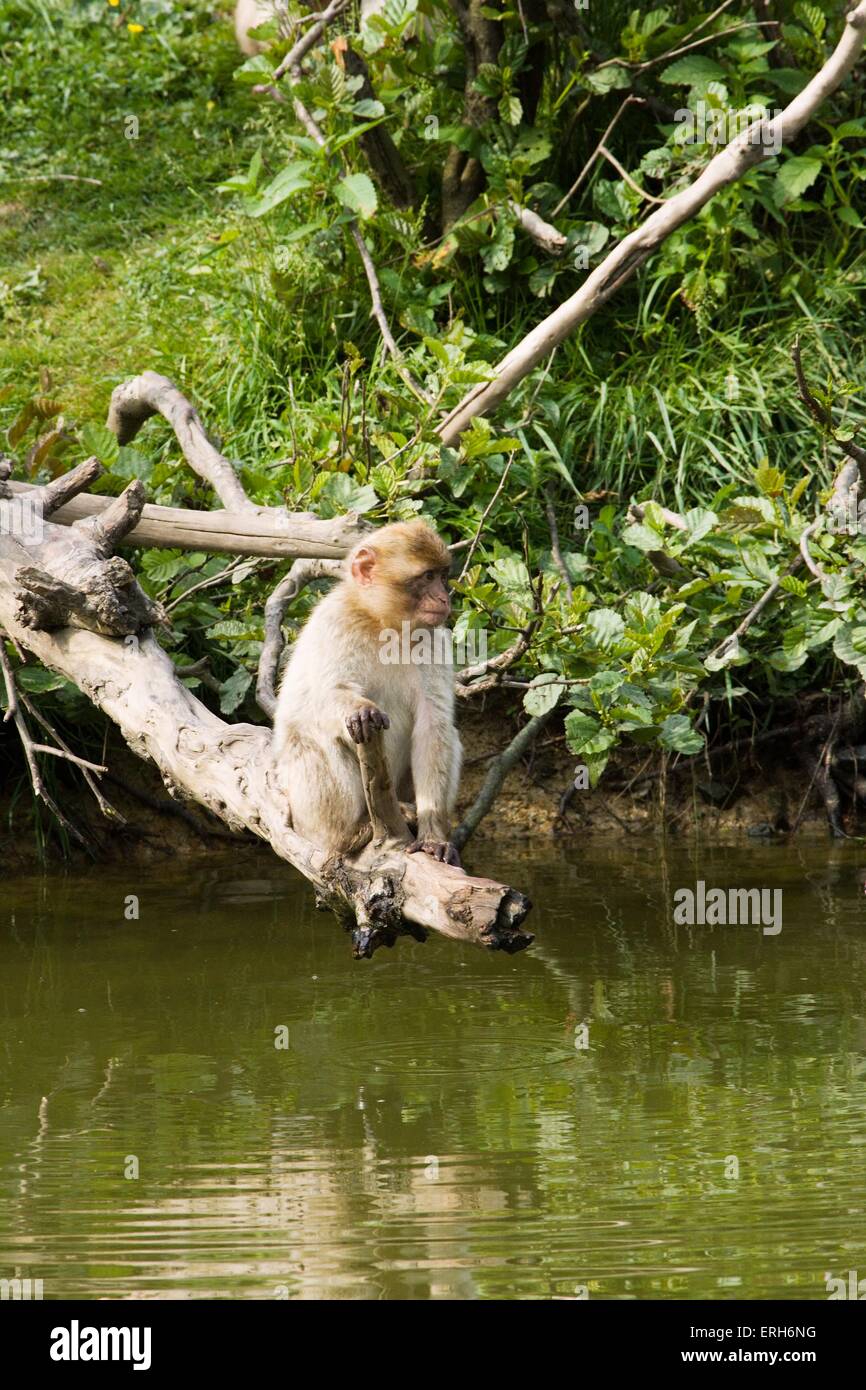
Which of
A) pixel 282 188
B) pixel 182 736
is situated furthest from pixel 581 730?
pixel 282 188

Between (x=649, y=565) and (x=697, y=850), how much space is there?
1417 mm

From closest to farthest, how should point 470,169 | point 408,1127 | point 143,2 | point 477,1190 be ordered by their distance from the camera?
point 477,1190 < point 408,1127 < point 470,169 < point 143,2

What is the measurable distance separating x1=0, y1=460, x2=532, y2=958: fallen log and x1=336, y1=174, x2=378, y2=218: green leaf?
2.97m

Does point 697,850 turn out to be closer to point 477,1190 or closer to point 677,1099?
point 677,1099

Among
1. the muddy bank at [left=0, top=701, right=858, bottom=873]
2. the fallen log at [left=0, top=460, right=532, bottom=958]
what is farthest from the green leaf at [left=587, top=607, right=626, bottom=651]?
the muddy bank at [left=0, top=701, right=858, bottom=873]

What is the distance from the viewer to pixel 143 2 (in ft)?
42.8

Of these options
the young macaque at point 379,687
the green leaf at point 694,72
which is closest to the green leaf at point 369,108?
the green leaf at point 694,72

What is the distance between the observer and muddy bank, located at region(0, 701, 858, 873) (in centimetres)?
837

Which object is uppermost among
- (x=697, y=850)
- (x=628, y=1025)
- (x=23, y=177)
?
(x=23, y=177)

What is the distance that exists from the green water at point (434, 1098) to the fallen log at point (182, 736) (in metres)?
0.67

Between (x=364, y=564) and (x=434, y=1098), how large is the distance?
5.45ft

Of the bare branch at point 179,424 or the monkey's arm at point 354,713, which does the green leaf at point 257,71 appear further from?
→ the monkey's arm at point 354,713

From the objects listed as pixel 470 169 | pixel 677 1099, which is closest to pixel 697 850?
pixel 677 1099

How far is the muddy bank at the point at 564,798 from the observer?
8367 mm
